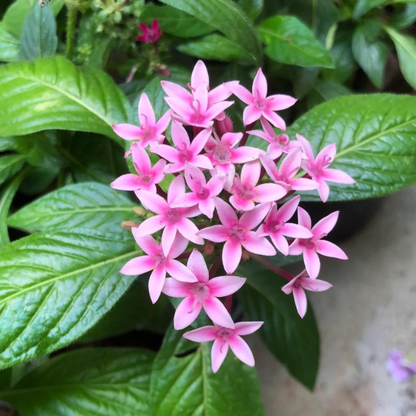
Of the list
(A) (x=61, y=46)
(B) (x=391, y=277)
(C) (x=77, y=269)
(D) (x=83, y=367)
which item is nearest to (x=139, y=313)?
(D) (x=83, y=367)

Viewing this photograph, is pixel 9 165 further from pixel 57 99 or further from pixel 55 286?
pixel 55 286

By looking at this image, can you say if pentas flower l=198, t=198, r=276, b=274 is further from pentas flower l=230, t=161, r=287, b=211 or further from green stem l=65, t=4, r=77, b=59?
green stem l=65, t=4, r=77, b=59

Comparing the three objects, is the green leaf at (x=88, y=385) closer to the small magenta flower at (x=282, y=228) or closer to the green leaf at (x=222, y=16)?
the small magenta flower at (x=282, y=228)

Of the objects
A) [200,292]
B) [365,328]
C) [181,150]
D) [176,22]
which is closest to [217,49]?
[176,22]

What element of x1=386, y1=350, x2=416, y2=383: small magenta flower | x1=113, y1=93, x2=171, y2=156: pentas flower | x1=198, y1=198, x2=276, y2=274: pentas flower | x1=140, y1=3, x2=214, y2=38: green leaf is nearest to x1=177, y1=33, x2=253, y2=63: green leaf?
x1=140, y1=3, x2=214, y2=38: green leaf

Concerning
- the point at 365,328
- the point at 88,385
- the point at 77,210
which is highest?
the point at 77,210

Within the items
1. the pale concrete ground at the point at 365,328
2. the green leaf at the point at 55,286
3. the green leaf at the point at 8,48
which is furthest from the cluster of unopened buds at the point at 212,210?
the pale concrete ground at the point at 365,328
